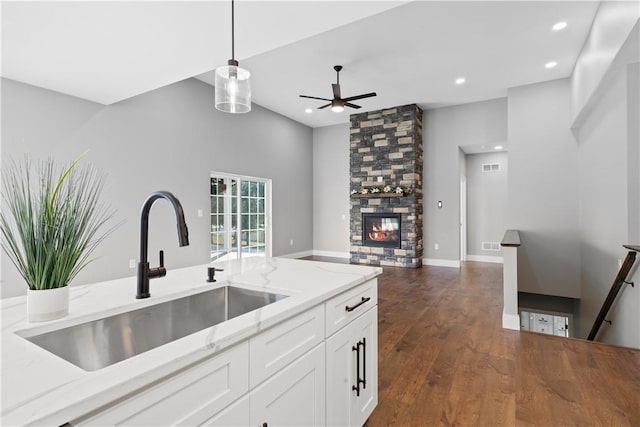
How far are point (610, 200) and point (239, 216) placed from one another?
5.64 metres

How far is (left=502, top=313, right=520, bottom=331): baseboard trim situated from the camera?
3258 millimetres

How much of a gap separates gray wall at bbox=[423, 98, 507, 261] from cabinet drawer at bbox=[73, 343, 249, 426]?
262 inches

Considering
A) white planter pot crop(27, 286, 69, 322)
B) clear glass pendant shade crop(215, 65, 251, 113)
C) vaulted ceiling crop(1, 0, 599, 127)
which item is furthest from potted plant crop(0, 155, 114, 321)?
vaulted ceiling crop(1, 0, 599, 127)

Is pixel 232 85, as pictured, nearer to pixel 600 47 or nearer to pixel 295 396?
pixel 295 396

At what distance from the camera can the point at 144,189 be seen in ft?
15.3

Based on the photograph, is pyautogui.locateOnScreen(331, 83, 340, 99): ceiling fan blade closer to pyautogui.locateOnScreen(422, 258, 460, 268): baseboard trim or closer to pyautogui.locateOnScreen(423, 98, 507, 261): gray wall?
pyautogui.locateOnScreen(423, 98, 507, 261): gray wall

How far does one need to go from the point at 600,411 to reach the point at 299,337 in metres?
2.08

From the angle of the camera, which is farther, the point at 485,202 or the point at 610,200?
the point at 485,202

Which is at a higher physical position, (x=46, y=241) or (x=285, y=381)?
(x=46, y=241)

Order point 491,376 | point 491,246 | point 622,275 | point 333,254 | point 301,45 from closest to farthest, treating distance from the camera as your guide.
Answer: point 491,376 → point 622,275 → point 301,45 → point 491,246 → point 333,254

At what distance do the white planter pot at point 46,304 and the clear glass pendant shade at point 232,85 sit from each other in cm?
138

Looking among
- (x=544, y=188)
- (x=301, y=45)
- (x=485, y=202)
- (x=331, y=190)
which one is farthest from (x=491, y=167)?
(x=301, y=45)

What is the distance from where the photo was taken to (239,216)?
255 inches

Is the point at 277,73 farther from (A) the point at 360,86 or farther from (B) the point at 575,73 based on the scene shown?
(B) the point at 575,73
